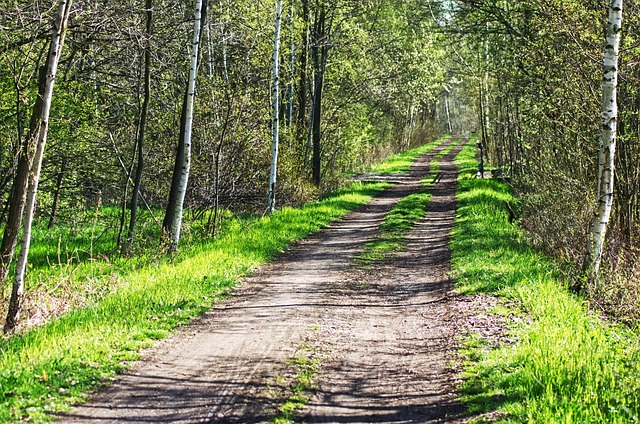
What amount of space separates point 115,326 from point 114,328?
5 centimetres

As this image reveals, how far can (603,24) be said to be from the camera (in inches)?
467

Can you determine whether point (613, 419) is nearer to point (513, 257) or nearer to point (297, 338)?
point (297, 338)

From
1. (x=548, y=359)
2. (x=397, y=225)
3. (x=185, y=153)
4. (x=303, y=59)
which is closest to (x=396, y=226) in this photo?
(x=397, y=225)

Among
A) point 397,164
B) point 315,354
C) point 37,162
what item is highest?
point 37,162

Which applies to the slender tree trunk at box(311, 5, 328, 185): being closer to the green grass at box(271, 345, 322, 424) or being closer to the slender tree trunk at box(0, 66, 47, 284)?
the slender tree trunk at box(0, 66, 47, 284)

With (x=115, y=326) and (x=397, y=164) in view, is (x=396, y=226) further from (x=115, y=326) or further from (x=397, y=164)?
(x=397, y=164)

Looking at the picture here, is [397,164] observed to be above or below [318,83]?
below

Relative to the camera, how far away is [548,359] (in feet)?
20.0

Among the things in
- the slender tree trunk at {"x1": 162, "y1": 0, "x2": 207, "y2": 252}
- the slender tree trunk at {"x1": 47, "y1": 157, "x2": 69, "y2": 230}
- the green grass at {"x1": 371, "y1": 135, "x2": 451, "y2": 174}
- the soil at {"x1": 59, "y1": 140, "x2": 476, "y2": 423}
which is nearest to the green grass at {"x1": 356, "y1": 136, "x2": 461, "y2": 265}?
the soil at {"x1": 59, "y1": 140, "x2": 476, "y2": 423}

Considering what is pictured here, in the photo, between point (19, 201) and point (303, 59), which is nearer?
point (19, 201)

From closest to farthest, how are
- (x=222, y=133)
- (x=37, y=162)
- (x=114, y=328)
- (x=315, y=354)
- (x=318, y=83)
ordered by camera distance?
(x=315, y=354) → (x=114, y=328) → (x=37, y=162) → (x=222, y=133) → (x=318, y=83)

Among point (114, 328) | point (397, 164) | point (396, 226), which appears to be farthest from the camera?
point (397, 164)

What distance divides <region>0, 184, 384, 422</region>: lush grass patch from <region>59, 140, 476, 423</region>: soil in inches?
10.7

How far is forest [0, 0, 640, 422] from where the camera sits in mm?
9883
